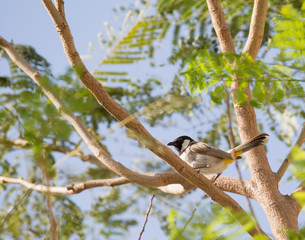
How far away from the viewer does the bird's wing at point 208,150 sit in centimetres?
363

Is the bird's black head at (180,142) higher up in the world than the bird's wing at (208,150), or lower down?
higher up

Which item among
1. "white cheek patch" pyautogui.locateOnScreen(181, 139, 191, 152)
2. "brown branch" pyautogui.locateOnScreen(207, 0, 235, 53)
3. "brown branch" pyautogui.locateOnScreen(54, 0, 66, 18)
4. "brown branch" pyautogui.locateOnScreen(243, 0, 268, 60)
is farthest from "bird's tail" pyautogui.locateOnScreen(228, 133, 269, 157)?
"brown branch" pyautogui.locateOnScreen(54, 0, 66, 18)

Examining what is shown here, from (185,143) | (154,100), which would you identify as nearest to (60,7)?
(154,100)

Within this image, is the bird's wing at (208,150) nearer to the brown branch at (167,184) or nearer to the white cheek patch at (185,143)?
the brown branch at (167,184)

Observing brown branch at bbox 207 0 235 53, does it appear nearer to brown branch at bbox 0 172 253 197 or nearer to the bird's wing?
the bird's wing

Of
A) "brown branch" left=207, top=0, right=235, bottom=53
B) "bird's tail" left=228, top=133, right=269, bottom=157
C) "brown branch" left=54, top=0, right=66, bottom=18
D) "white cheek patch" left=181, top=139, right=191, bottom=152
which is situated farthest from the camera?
"white cheek patch" left=181, top=139, right=191, bottom=152

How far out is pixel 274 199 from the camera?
300cm

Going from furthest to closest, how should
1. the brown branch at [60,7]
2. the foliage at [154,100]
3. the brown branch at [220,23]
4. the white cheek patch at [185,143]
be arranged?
the white cheek patch at [185,143]
the brown branch at [220,23]
the brown branch at [60,7]
the foliage at [154,100]

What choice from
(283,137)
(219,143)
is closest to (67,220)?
(219,143)

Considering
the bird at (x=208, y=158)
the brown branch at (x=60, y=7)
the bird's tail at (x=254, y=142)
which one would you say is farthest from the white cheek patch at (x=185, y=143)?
the brown branch at (x=60, y=7)

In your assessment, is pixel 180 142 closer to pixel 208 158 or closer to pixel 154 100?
pixel 208 158

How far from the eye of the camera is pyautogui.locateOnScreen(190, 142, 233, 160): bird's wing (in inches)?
143

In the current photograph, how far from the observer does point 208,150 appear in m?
3.74

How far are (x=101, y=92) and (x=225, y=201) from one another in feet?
4.16
